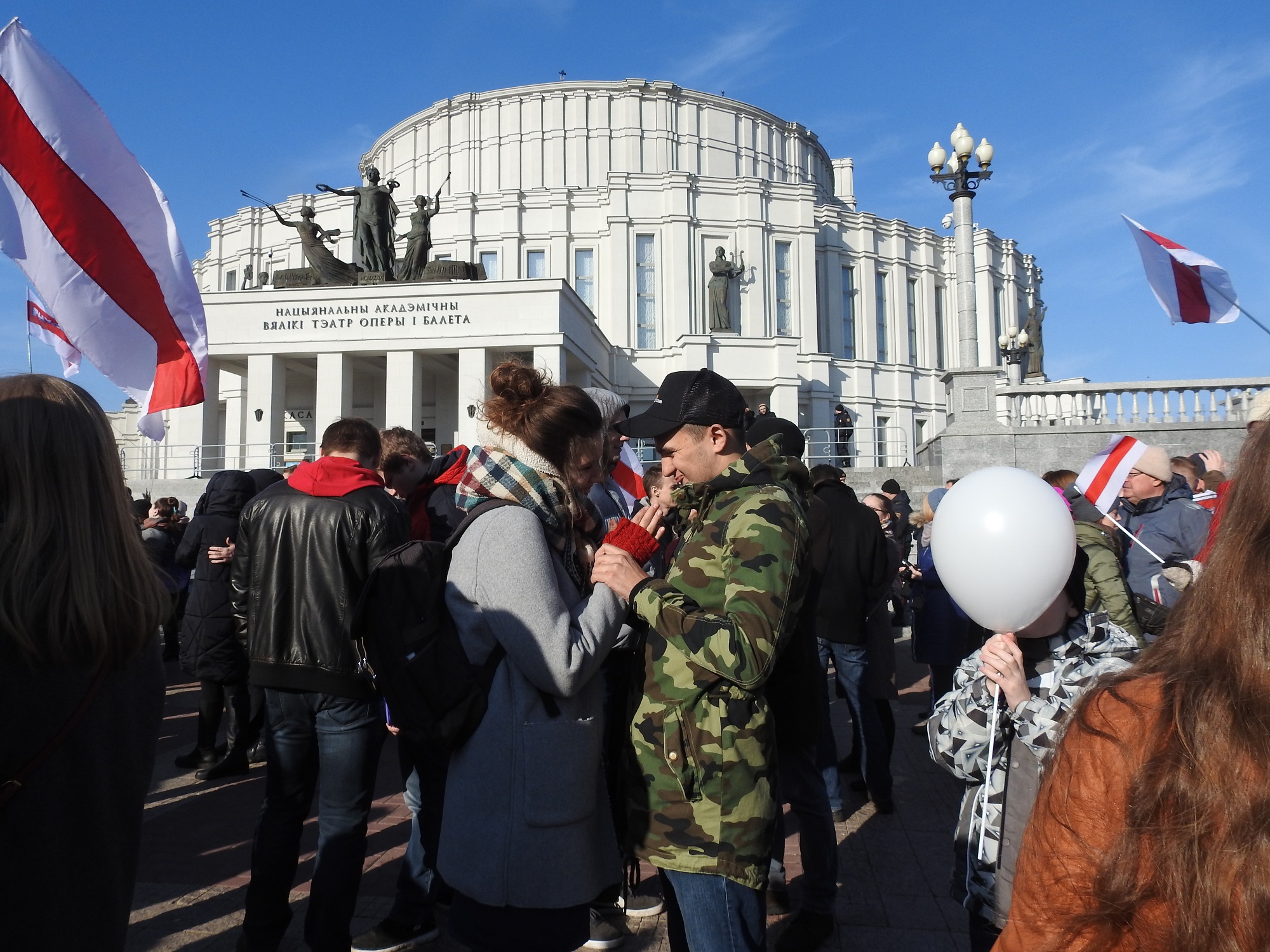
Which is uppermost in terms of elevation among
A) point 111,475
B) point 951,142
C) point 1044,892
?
point 951,142

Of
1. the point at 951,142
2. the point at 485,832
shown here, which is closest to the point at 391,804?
the point at 485,832

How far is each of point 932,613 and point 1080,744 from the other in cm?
507

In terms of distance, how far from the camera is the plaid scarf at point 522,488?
225cm

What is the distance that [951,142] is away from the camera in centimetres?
1521

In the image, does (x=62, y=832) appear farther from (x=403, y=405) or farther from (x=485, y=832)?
(x=403, y=405)

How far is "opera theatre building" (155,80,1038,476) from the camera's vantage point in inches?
969

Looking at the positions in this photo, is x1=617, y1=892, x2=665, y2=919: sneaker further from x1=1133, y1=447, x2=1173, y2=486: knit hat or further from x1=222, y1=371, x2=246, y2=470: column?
x1=222, y1=371, x2=246, y2=470: column

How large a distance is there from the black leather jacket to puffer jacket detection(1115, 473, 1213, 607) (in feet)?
12.3

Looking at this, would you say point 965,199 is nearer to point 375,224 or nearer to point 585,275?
point 375,224

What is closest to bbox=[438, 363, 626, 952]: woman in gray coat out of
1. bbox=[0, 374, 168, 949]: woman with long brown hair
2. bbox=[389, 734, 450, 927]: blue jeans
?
bbox=[0, 374, 168, 949]: woman with long brown hair

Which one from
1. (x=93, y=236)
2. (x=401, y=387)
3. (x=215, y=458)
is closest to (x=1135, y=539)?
(x=93, y=236)

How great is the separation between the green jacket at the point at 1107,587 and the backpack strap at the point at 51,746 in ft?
9.89

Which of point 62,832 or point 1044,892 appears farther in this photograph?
point 62,832

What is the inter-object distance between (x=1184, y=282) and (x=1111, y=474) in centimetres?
422
